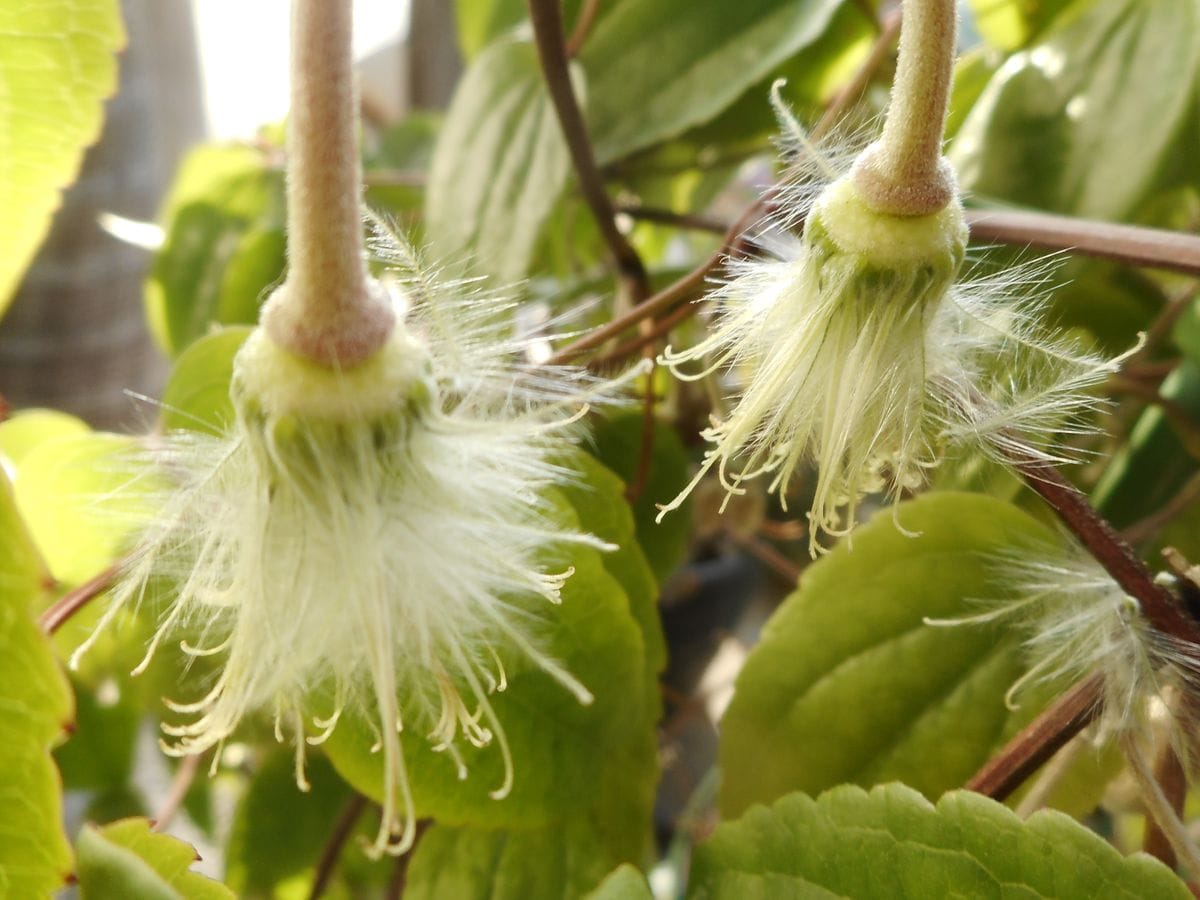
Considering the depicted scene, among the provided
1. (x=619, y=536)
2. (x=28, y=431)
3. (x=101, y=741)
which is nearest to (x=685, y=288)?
(x=619, y=536)

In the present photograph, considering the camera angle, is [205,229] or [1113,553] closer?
[1113,553]

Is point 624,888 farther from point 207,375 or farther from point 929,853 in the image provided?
point 207,375

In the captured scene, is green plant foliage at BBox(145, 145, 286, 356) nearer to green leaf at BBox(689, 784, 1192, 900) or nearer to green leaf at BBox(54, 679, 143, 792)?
green leaf at BBox(54, 679, 143, 792)

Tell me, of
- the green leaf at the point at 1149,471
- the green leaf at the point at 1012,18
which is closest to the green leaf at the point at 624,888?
the green leaf at the point at 1149,471


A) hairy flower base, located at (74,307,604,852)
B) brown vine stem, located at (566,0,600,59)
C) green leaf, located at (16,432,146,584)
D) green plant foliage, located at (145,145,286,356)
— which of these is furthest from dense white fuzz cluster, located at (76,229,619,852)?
green plant foliage, located at (145,145,286,356)

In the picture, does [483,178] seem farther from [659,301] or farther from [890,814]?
[890,814]

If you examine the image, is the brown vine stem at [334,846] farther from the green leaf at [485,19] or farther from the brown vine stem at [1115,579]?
the green leaf at [485,19]
